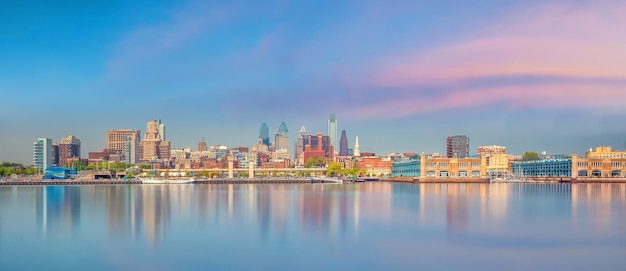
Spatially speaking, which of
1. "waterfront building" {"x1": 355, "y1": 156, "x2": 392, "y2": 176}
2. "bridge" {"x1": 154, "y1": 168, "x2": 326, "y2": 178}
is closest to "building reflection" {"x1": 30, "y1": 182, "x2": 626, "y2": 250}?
"waterfront building" {"x1": 355, "y1": 156, "x2": 392, "y2": 176}

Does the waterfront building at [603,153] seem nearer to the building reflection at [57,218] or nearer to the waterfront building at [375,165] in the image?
the waterfront building at [375,165]

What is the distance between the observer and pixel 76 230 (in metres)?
33.0

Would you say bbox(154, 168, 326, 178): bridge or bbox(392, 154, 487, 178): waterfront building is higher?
bbox(392, 154, 487, 178): waterfront building

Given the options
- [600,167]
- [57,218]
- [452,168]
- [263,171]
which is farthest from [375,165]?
[57,218]

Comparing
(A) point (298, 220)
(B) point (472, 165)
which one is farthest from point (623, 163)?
(A) point (298, 220)

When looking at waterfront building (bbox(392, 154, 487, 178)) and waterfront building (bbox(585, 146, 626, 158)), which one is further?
waterfront building (bbox(585, 146, 626, 158))

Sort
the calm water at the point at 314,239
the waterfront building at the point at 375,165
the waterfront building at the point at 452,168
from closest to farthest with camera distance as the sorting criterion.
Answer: the calm water at the point at 314,239
the waterfront building at the point at 452,168
the waterfront building at the point at 375,165

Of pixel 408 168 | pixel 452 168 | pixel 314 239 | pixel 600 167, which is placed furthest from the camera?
pixel 408 168

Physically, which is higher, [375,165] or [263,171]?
[375,165]

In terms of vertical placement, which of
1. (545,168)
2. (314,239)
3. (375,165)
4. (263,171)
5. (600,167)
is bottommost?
(263,171)

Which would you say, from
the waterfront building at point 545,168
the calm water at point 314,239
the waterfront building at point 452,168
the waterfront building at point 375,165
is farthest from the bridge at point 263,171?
the calm water at point 314,239

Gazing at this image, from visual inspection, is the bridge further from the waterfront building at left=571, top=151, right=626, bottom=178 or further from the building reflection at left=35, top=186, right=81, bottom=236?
the building reflection at left=35, top=186, right=81, bottom=236

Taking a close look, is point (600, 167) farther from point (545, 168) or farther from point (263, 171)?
point (263, 171)

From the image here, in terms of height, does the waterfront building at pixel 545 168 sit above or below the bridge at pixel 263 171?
above
